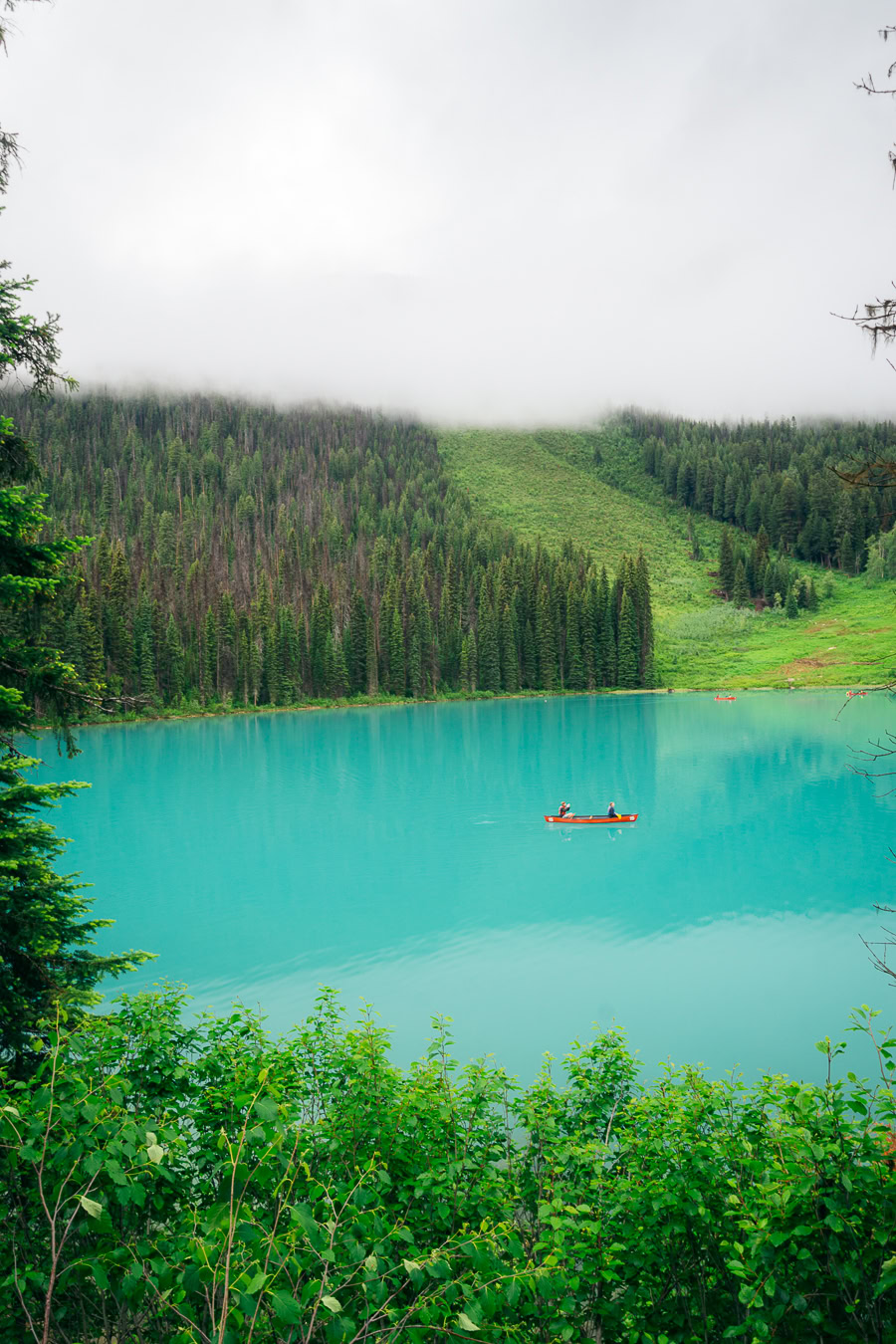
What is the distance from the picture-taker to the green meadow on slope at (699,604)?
355 feet

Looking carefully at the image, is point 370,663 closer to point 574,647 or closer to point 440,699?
point 440,699

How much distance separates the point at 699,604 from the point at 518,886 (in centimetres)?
12310

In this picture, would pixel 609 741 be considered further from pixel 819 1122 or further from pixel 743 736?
pixel 819 1122

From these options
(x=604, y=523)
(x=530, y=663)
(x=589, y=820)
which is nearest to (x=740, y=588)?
(x=604, y=523)

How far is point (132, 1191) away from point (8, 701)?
5588 mm

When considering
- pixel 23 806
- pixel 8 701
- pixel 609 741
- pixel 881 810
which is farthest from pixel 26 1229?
pixel 609 741

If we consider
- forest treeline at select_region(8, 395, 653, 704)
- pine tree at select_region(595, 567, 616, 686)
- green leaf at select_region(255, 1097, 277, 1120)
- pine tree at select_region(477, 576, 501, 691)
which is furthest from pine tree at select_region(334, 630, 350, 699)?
green leaf at select_region(255, 1097, 277, 1120)

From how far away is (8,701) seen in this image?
7.48 meters

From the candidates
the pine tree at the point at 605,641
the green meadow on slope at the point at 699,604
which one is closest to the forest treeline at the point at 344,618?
the pine tree at the point at 605,641

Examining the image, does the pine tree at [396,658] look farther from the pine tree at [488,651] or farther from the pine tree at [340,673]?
the pine tree at [488,651]

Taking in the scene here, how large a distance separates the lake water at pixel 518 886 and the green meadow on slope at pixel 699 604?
5056 cm

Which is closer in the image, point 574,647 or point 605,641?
point 574,647

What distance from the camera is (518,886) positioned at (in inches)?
1110

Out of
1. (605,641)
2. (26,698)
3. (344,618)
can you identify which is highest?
(344,618)
